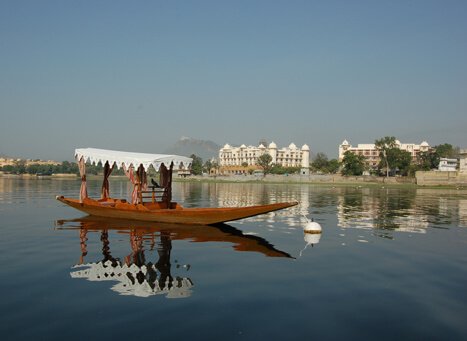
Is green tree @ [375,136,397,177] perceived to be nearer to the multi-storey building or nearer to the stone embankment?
the stone embankment

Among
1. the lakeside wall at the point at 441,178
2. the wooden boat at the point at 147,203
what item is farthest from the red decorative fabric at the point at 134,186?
the lakeside wall at the point at 441,178

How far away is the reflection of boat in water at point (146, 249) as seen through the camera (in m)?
9.88

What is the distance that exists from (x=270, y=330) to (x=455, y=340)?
3.18 m

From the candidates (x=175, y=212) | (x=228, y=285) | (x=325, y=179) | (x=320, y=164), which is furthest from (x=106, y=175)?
(x=320, y=164)

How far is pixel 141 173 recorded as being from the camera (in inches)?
853

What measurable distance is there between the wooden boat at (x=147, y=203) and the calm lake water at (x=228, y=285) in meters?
0.84

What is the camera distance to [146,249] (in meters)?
14.2

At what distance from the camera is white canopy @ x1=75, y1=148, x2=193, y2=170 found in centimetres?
2078

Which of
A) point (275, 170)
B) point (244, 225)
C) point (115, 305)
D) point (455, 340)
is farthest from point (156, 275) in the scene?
point (275, 170)

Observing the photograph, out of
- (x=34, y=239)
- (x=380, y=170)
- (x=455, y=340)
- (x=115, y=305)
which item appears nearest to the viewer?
(x=455, y=340)

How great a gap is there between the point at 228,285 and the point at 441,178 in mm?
86149

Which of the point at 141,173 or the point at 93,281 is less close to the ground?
the point at 141,173

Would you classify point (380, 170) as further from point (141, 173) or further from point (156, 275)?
point (156, 275)

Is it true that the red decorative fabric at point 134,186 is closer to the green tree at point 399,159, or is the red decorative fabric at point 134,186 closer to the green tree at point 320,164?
the green tree at point 399,159
